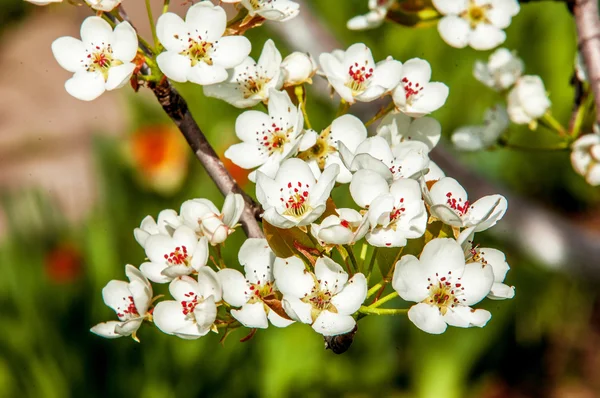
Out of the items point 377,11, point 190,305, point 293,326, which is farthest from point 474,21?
point 293,326

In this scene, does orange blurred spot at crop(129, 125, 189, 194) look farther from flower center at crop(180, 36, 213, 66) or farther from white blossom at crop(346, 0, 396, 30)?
flower center at crop(180, 36, 213, 66)

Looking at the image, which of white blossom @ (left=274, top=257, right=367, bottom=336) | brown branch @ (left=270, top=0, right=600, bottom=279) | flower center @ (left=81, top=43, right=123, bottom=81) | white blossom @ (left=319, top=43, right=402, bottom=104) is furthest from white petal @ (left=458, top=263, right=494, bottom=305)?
brown branch @ (left=270, top=0, right=600, bottom=279)

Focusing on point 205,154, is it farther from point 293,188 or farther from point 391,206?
point 391,206

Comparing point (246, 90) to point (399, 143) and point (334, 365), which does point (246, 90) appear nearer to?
point (399, 143)

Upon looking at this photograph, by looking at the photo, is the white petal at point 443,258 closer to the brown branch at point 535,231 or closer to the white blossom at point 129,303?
the white blossom at point 129,303

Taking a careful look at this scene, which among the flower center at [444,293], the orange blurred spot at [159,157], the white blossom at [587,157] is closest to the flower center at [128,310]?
the flower center at [444,293]

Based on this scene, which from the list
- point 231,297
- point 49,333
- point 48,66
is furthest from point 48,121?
point 231,297
